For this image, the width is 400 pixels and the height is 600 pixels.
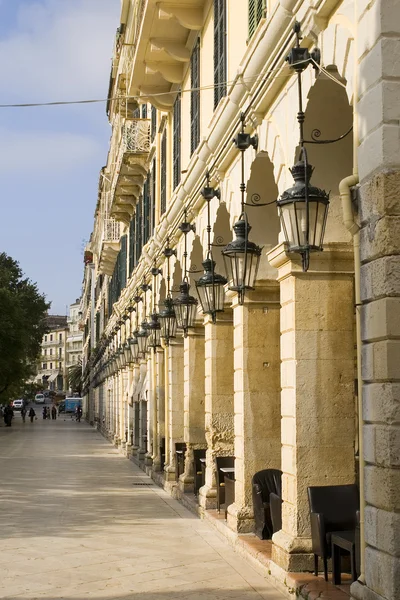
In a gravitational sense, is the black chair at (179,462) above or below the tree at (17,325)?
below

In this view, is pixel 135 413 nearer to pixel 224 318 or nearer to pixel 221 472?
pixel 224 318

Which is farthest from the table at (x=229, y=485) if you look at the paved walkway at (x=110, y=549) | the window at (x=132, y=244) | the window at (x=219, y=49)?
the window at (x=132, y=244)

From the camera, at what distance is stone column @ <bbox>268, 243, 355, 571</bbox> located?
925 cm

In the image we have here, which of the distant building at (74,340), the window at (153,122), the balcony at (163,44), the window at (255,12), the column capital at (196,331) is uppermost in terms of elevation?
the distant building at (74,340)

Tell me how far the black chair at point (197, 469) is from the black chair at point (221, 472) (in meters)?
2.10

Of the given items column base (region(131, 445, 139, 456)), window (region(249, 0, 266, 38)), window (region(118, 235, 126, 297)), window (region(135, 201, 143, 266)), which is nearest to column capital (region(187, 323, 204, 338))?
window (region(249, 0, 266, 38))

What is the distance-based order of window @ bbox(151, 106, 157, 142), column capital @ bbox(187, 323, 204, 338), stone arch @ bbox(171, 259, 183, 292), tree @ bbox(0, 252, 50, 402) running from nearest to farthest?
column capital @ bbox(187, 323, 204, 338) → stone arch @ bbox(171, 259, 183, 292) → window @ bbox(151, 106, 157, 142) → tree @ bbox(0, 252, 50, 402)

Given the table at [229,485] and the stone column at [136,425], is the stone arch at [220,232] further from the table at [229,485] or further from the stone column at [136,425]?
the stone column at [136,425]

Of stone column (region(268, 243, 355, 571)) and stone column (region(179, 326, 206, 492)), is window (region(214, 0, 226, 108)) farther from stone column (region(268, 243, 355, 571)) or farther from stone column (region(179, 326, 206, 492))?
stone column (region(268, 243, 355, 571))

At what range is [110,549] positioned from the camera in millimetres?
11336

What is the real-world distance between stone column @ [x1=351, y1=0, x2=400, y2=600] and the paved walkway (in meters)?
2.53

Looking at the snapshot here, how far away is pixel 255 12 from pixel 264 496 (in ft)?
19.4

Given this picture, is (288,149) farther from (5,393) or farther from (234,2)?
(5,393)

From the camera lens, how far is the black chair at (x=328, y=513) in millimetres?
8461
